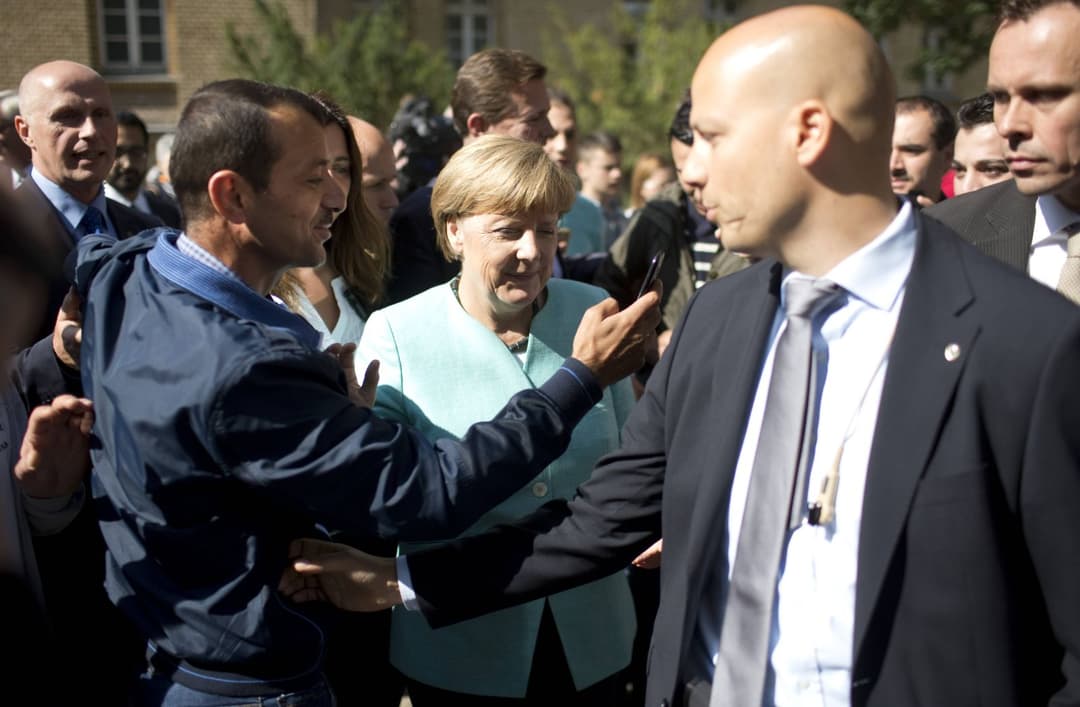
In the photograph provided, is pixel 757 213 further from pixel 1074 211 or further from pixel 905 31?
pixel 905 31

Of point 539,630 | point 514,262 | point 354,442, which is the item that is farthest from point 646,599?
point 354,442

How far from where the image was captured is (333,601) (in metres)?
2.08

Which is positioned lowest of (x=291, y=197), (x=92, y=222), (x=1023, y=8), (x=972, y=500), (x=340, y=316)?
(x=340, y=316)

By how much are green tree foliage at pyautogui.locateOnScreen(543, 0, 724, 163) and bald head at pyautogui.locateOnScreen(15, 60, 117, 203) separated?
13639 mm

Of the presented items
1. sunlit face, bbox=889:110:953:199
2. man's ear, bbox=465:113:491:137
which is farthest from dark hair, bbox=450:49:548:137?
sunlit face, bbox=889:110:953:199

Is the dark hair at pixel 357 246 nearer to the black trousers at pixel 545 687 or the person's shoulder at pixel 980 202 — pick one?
the black trousers at pixel 545 687

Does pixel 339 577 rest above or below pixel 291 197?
below

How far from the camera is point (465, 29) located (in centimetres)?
2081

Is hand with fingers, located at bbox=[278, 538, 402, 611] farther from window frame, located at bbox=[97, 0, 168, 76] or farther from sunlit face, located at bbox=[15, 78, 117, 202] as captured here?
window frame, located at bbox=[97, 0, 168, 76]

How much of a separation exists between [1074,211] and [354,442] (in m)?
1.67

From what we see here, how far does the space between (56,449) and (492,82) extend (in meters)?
2.64

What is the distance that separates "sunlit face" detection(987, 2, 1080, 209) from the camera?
2.11 meters

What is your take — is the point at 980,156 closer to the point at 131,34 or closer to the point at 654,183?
the point at 654,183

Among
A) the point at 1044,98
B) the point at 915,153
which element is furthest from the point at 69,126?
the point at 915,153
